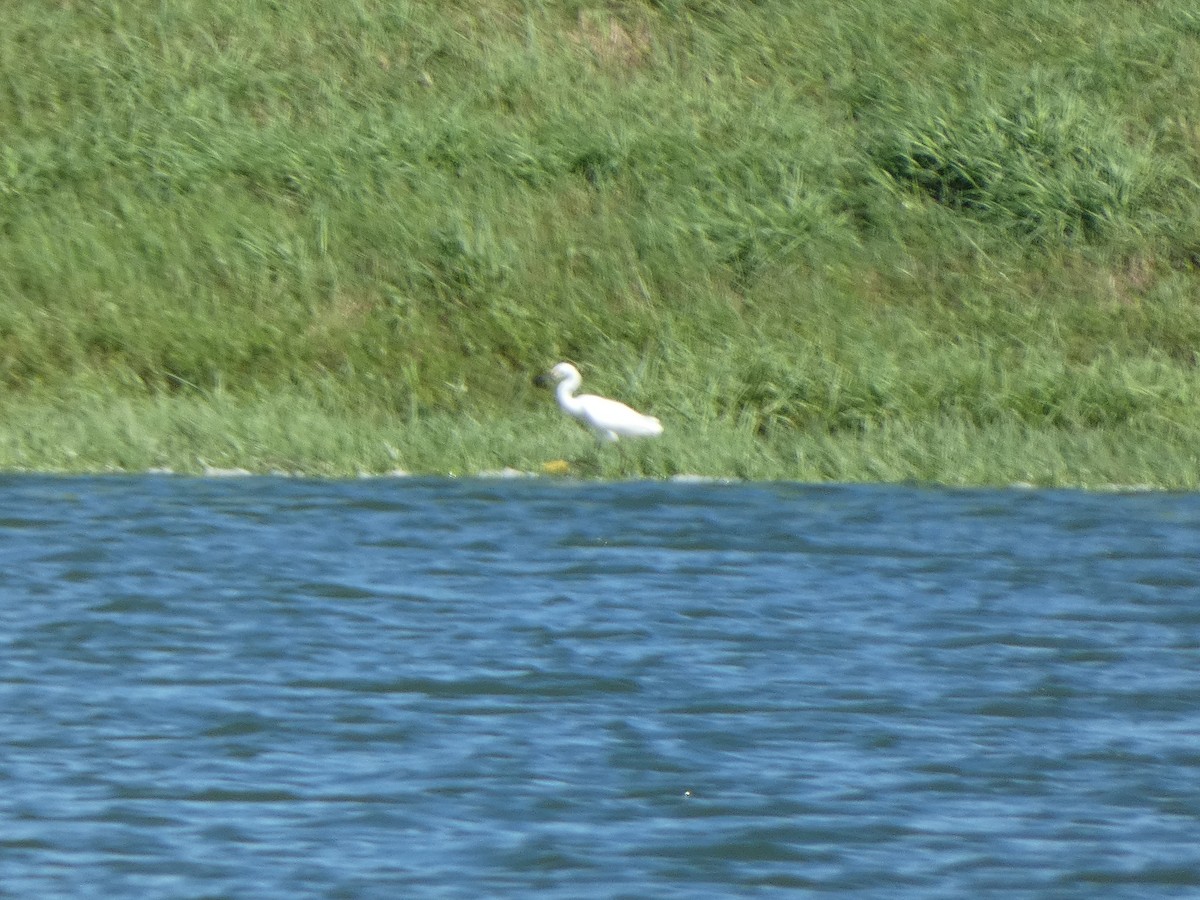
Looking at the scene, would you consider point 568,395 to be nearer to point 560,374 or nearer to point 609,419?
point 560,374

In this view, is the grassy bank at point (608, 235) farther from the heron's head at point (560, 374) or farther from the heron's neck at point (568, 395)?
the heron's head at point (560, 374)

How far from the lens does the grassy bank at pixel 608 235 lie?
41.9ft

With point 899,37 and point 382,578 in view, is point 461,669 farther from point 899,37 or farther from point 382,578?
point 899,37

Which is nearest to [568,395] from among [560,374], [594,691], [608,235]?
[560,374]

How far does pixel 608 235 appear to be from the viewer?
15445mm

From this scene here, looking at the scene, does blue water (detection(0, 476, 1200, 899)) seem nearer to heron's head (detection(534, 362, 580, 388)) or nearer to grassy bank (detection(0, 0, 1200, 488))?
grassy bank (detection(0, 0, 1200, 488))

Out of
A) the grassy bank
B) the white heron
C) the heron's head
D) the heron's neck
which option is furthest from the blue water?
the heron's head

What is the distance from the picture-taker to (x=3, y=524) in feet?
34.4

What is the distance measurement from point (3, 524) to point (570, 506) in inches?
116

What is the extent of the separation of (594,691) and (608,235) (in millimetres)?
8478

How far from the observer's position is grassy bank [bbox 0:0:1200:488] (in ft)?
41.9

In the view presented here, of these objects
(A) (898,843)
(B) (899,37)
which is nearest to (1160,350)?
(B) (899,37)

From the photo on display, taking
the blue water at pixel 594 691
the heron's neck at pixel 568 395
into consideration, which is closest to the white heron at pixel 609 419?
the heron's neck at pixel 568 395

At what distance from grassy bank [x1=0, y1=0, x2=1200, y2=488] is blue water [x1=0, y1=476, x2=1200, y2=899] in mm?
1197
